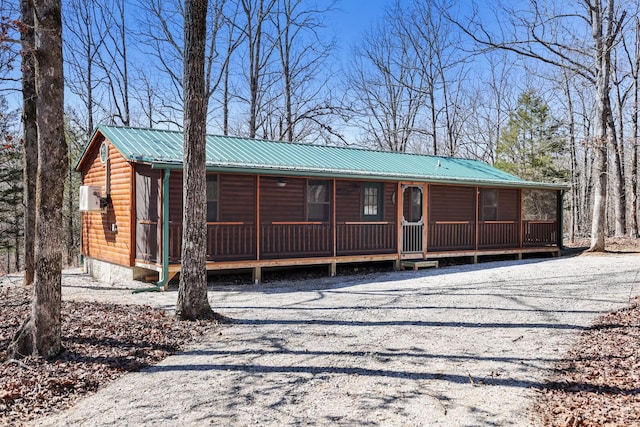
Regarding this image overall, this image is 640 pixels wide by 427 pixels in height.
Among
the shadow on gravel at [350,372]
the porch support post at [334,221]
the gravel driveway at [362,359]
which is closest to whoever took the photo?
the gravel driveway at [362,359]

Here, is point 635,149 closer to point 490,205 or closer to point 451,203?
point 490,205

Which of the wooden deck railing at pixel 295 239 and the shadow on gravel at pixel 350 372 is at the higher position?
the wooden deck railing at pixel 295 239

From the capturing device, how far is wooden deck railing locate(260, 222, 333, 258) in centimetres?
1192

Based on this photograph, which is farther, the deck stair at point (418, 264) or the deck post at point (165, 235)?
the deck stair at point (418, 264)

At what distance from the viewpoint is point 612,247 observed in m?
17.8

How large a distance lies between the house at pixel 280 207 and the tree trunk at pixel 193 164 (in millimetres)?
3056

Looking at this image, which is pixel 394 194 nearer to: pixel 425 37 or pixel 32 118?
pixel 32 118

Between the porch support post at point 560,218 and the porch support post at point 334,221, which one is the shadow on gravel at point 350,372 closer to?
the porch support post at point 334,221

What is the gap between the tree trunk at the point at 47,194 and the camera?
5395mm

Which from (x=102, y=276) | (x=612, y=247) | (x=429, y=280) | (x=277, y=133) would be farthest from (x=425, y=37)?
(x=102, y=276)

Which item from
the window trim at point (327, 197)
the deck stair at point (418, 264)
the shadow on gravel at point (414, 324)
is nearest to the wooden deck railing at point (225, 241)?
the window trim at point (327, 197)

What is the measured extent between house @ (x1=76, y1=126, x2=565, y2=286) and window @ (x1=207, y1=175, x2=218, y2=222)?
0.08 feet

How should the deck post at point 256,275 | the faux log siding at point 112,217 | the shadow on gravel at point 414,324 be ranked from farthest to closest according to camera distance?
the deck post at point 256,275, the faux log siding at point 112,217, the shadow on gravel at point 414,324

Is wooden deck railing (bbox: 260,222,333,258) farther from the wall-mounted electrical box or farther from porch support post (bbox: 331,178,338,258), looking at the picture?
the wall-mounted electrical box
